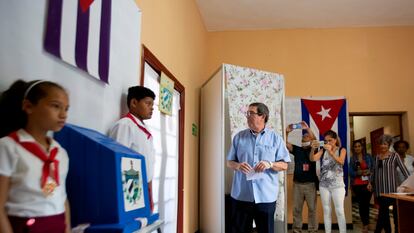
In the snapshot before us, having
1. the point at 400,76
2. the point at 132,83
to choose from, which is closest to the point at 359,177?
the point at 400,76

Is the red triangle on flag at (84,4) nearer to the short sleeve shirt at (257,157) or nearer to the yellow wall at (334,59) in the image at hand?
the short sleeve shirt at (257,157)

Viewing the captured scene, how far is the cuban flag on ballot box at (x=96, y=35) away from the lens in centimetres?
132

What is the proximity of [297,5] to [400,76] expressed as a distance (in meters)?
2.02

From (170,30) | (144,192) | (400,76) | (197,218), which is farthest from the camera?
(400,76)

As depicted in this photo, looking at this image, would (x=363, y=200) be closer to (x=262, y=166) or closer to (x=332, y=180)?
(x=332, y=180)

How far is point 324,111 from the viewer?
5.15 metres

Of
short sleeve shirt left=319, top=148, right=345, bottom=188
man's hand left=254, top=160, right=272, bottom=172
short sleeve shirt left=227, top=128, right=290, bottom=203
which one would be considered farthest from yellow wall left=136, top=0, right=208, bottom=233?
short sleeve shirt left=319, top=148, right=345, bottom=188

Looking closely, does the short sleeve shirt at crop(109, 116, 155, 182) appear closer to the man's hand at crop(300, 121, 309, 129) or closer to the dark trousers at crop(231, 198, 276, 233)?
the dark trousers at crop(231, 198, 276, 233)

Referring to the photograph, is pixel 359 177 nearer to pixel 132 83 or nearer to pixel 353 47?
pixel 353 47

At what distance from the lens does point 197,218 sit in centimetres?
435

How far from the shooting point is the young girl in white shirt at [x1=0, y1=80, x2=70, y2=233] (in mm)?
913

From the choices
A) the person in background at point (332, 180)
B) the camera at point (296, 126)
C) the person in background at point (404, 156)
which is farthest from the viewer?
the camera at point (296, 126)

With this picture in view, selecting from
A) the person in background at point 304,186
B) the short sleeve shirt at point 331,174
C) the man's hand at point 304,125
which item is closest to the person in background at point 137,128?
the short sleeve shirt at point 331,174

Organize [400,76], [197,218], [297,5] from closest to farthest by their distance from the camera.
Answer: [197,218]
[297,5]
[400,76]
